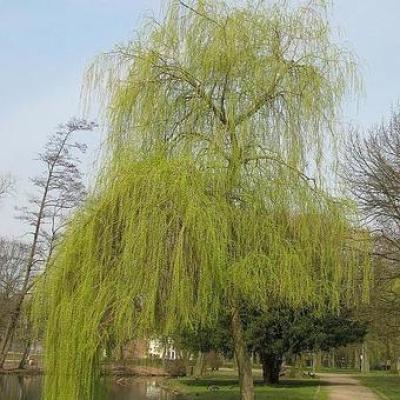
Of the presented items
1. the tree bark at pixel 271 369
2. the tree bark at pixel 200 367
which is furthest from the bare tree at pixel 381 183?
the tree bark at pixel 200 367

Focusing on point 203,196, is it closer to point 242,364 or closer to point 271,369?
point 242,364

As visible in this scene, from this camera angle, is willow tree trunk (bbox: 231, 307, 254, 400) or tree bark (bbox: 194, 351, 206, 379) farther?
tree bark (bbox: 194, 351, 206, 379)

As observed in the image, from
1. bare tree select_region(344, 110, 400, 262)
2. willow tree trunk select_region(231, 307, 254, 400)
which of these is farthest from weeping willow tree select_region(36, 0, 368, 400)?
bare tree select_region(344, 110, 400, 262)

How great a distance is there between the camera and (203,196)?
1006 centimetres

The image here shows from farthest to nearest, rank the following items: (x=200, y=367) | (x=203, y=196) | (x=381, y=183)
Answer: (x=200, y=367) → (x=381, y=183) → (x=203, y=196)

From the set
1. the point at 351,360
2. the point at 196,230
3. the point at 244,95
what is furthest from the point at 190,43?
the point at 351,360

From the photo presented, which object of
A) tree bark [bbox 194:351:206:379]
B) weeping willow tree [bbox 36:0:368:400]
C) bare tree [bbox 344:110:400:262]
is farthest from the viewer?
tree bark [bbox 194:351:206:379]

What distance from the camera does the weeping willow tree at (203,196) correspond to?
9781 millimetres

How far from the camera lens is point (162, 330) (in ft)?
34.3

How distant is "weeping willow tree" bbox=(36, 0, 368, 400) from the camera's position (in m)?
9.78

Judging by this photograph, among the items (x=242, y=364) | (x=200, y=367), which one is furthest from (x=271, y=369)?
(x=242, y=364)

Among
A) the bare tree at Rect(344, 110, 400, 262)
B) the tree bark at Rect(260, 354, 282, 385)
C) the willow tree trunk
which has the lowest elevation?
the willow tree trunk

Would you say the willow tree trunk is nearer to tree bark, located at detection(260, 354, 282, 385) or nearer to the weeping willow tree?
the weeping willow tree

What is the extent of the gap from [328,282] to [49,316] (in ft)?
15.8
